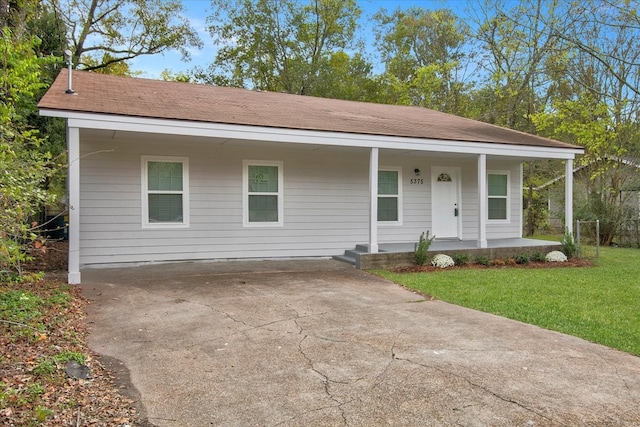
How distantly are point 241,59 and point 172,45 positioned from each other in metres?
4.76

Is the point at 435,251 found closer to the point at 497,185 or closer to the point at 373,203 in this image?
the point at 373,203

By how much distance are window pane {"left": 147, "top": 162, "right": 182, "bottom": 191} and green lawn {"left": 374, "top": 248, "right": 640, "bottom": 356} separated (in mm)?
4613

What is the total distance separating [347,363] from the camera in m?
3.72

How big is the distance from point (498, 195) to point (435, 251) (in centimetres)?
401

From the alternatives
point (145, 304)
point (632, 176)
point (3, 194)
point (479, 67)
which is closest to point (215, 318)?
point (145, 304)

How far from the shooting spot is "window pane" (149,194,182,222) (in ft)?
29.7

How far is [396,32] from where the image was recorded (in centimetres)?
2781

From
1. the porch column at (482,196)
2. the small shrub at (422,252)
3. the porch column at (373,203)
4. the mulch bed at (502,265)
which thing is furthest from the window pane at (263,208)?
the porch column at (482,196)

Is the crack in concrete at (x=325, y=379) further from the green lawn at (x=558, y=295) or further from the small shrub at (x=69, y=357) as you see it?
the green lawn at (x=558, y=295)

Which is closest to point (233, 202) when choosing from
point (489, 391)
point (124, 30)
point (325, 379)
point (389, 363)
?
point (389, 363)

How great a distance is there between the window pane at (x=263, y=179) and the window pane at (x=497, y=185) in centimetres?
622

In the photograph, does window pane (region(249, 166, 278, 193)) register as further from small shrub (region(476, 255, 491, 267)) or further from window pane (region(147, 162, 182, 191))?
small shrub (region(476, 255, 491, 267))

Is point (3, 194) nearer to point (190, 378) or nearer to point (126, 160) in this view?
point (190, 378)

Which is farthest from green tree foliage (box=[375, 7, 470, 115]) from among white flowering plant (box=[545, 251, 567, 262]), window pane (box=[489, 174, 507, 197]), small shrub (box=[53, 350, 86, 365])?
small shrub (box=[53, 350, 86, 365])
